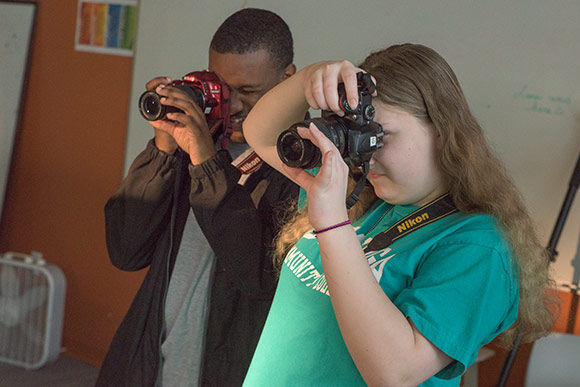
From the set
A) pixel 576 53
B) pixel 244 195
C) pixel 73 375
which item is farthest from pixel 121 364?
pixel 73 375

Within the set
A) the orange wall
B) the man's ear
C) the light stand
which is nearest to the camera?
the man's ear

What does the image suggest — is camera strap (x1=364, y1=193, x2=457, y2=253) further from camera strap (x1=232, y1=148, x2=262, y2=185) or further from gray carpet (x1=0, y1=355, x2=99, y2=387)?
gray carpet (x1=0, y1=355, x2=99, y2=387)

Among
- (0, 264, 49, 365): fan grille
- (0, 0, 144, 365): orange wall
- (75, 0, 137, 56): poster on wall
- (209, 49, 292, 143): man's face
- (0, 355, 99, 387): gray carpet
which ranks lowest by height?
(0, 355, 99, 387): gray carpet

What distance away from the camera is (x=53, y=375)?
3061mm

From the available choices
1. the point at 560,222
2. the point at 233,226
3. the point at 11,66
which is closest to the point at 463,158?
the point at 233,226

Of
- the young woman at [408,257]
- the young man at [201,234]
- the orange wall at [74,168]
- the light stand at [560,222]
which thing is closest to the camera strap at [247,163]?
the young man at [201,234]

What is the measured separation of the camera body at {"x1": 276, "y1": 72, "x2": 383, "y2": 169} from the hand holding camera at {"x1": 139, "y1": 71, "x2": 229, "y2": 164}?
0.43 metres

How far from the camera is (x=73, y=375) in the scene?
10.1 ft

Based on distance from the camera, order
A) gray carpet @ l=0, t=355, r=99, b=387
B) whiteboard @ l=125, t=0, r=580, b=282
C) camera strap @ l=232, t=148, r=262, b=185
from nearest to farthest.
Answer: camera strap @ l=232, t=148, r=262, b=185, whiteboard @ l=125, t=0, r=580, b=282, gray carpet @ l=0, t=355, r=99, b=387

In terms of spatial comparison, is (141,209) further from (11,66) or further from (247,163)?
(11,66)

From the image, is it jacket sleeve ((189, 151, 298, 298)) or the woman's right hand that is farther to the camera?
jacket sleeve ((189, 151, 298, 298))

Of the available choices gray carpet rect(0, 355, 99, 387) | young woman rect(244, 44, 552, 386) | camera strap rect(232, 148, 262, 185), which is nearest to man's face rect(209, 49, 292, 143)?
camera strap rect(232, 148, 262, 185)

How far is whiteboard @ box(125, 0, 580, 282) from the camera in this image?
204 cm

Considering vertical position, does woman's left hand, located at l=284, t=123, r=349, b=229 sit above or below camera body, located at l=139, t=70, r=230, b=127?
below
